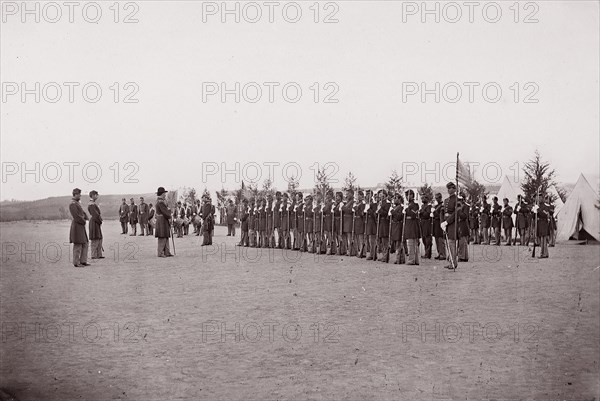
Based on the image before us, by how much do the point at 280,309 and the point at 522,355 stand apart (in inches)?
152

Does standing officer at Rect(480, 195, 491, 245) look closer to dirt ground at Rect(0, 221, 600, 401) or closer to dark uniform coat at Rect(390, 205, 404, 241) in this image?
dark uniform coat at Rect(390, 205, 404, 241)

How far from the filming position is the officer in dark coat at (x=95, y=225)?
1562 cm

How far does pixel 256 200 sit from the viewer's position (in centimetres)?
2242

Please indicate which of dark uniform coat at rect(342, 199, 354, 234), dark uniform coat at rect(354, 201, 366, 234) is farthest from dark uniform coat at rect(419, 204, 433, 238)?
dark uniform coat at rect(342, 199, 354, 234)

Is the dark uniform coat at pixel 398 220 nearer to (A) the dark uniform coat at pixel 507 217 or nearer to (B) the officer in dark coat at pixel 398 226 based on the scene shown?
(B) the officer in dark coat at pixel 398 226

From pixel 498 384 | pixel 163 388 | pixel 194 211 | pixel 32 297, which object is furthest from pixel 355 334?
pixel 194 211

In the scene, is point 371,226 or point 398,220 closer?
point 398,220

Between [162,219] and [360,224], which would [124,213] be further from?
[360,224]

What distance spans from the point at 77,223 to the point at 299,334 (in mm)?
8775

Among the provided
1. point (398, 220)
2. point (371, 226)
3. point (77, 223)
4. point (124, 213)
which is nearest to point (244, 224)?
point (124, 213)

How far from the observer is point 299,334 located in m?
7.91

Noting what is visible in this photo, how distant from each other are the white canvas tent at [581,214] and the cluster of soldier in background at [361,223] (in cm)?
190

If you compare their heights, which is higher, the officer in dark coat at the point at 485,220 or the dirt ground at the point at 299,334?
the officer in dark coat at the point at 485,220

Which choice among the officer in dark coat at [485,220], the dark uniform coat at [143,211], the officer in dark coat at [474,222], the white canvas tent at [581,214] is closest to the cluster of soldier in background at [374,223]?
the officer in dark coat at [485,220]
